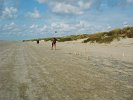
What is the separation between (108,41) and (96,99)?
161ft

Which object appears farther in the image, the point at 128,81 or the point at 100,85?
the point at 128,81

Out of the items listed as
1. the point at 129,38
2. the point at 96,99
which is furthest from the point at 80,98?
the point at 129,38

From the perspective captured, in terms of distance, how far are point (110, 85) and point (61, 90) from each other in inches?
87.7

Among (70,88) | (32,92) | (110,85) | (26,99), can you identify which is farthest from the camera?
(110,85)

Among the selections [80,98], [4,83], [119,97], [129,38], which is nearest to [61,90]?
[80,98]

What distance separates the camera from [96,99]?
8938mm

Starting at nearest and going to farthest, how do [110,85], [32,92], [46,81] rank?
1. [32,92]
2. [110,85]
3. [46,81]

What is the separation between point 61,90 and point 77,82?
1941mm

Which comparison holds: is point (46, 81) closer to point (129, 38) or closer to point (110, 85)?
point (110, 85)

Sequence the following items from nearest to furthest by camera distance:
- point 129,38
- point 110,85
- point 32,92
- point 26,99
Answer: point 26,99 < point 32,92 < point 110,85 < point 129,38

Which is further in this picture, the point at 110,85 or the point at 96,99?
the point at 110,85

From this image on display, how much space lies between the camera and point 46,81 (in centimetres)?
1261

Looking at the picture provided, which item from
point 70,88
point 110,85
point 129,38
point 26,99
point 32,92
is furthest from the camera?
point 129,38

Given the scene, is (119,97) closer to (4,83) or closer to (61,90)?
(61,90)
